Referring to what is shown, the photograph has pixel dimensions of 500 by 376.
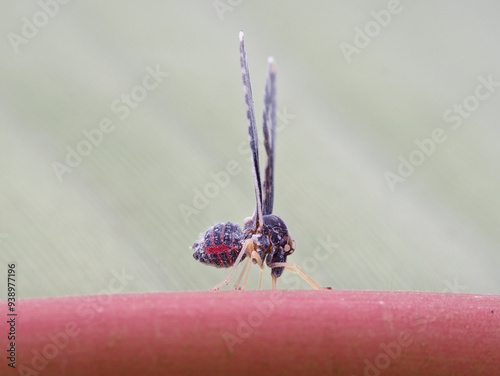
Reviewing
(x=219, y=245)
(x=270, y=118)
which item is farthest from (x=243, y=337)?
(x=219, y=245)

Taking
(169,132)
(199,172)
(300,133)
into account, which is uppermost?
(169,132)

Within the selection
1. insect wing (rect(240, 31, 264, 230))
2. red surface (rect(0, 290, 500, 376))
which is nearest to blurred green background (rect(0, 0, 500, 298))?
insect wing (rect(240, 31, 264, 230))

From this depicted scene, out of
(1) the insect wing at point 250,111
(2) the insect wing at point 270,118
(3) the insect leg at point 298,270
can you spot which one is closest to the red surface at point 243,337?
(2) the insect wing at point 270,118

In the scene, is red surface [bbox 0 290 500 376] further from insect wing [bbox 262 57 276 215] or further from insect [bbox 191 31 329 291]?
insect [bbox 191 31 329 291]

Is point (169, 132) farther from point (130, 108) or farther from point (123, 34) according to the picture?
point (123, 34)

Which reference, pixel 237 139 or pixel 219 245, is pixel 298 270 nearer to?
pixel 219 245

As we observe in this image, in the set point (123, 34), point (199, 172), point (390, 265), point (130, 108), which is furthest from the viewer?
point (123, 34)

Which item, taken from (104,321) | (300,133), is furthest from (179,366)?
(300,133)
